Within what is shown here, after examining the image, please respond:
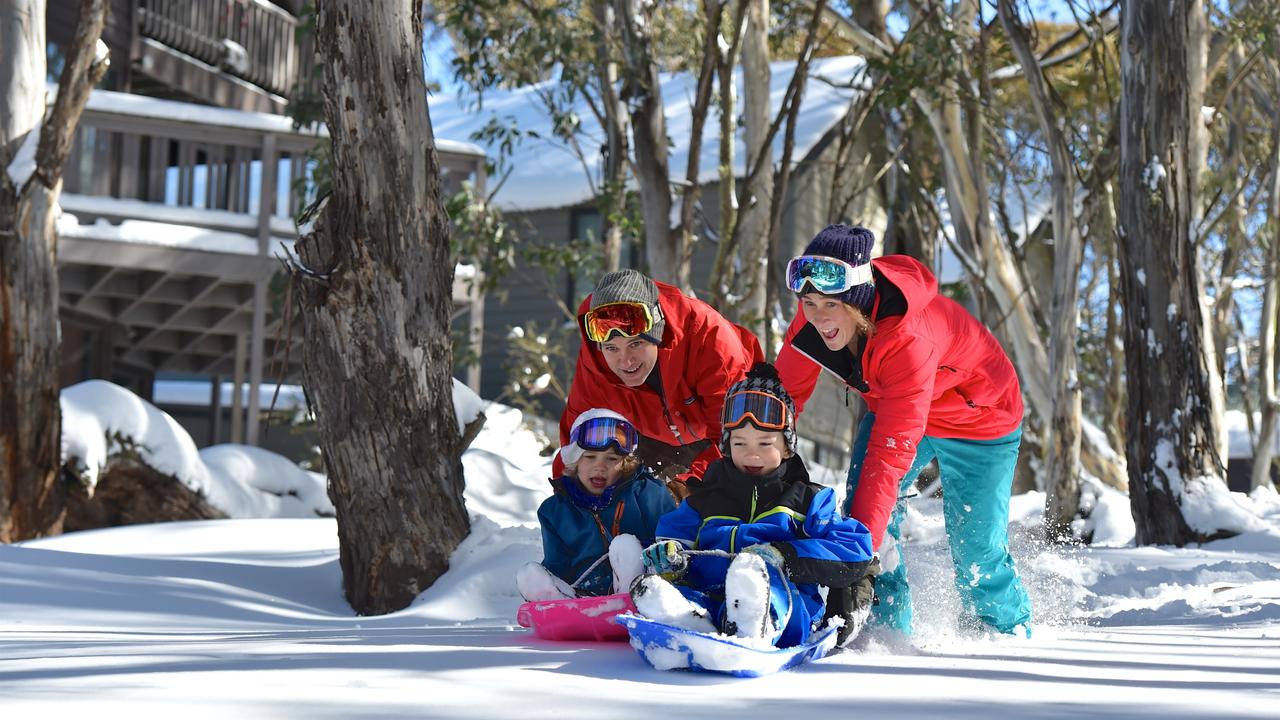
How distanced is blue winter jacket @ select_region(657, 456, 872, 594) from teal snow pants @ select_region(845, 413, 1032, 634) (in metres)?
0.73

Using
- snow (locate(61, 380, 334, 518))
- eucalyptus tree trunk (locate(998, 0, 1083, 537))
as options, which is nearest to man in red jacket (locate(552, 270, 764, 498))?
snow (locate(61, 380, 334, 518))

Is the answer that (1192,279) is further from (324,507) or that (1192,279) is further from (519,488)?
(324,507)

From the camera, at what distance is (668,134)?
22297 millimetres

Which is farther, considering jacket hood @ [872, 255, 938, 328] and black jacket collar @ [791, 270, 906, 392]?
black jacket collar @ [791, 270, 906, 392]

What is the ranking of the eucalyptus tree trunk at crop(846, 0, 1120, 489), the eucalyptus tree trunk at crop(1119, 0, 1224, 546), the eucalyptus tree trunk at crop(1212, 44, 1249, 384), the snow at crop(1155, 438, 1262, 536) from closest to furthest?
the snow at crop(1155, 438, 1262, 536)
the eucalyptus tree trunk at crop(1119, 0, 1224, 546)
the eucalyptus tree trunk at crop(846, 0, 1120, 489)
the eucalyptus tree trunk at crop(1212, 44, 1249, 384)

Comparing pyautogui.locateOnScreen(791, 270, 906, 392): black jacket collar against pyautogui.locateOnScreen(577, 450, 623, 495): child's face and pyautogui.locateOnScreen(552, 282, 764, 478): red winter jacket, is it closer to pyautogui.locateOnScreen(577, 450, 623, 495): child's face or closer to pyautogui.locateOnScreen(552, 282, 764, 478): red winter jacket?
pyautogui.locateOnScreen(552, 282, 764, 478): red winter jacket

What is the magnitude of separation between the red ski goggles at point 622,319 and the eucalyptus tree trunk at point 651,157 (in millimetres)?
6990

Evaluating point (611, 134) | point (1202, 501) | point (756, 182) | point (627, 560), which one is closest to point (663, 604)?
point (627, 560)

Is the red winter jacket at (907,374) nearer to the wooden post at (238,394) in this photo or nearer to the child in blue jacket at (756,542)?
the child in blue jacket at (756,542)

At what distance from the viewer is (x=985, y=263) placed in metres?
13.4

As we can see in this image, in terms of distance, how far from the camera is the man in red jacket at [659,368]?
4746 mm

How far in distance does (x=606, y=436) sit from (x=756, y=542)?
0.99m

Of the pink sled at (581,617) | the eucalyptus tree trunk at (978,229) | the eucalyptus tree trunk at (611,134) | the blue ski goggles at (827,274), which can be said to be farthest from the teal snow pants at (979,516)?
the eucalyptus tree trunk at (978,229)

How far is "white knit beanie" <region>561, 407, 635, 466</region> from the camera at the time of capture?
4699mm
